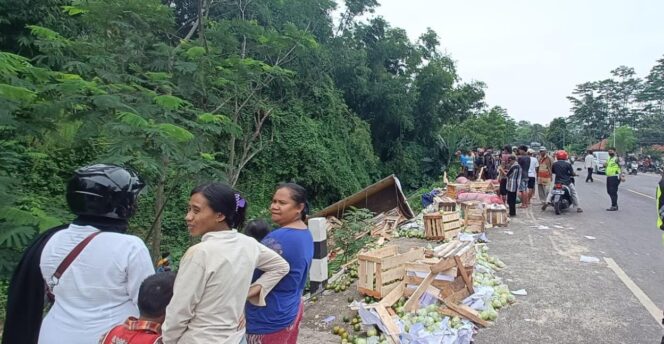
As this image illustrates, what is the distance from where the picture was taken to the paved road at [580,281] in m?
4.39

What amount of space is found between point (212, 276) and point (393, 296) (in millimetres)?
3209

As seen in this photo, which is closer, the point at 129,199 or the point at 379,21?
the point at 129,199

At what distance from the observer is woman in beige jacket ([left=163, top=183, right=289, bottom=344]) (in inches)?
77.1

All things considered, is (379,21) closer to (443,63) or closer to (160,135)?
(443,63)

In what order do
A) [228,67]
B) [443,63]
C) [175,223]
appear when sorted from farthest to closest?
[443,63] < [175,223] < [228,67]

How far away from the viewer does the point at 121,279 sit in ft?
6.59

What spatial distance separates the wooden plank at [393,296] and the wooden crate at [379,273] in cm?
10

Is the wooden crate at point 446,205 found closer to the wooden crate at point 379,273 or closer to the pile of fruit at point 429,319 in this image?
the wooden crate at point 379,273

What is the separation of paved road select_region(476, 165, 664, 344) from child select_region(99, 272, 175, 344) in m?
3.33

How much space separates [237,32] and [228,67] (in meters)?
1.46

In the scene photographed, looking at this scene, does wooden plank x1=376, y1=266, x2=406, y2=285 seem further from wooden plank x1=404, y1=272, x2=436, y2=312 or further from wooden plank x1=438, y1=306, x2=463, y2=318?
wooden plank x1=438, y1=306, x2=463, y2=318

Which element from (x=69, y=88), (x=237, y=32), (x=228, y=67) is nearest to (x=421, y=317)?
(x=69, y=88)

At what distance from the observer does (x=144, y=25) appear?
21.6 ft

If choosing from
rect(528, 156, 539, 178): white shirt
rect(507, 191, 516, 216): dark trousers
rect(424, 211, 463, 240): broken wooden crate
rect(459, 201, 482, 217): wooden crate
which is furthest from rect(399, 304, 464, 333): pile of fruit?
rect(528, 156, 539, 178): white shirt
